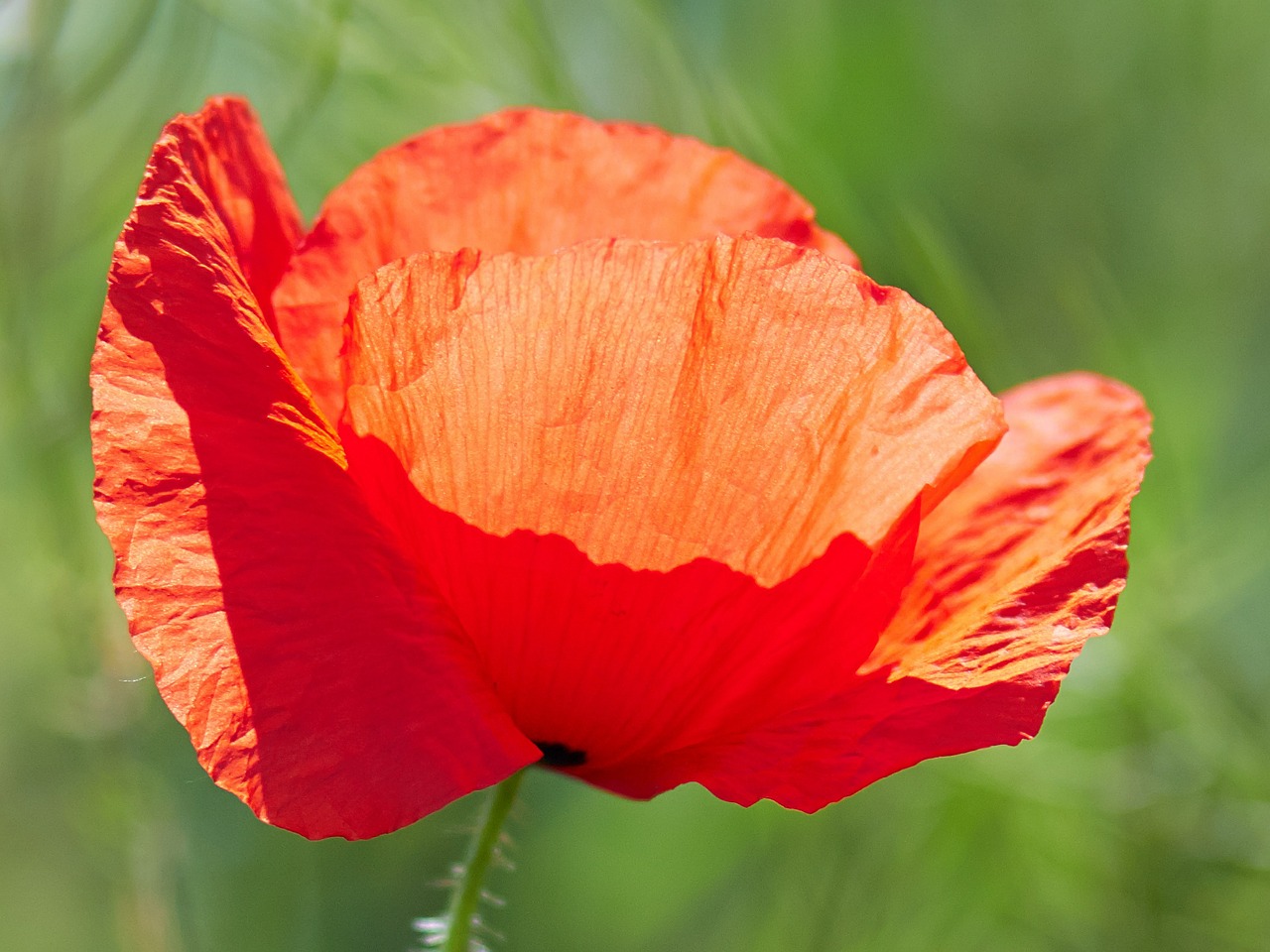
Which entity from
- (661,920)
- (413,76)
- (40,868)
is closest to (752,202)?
(413,76)

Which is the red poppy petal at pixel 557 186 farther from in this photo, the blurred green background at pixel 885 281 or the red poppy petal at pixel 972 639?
the blurred green background at pixel 885 281

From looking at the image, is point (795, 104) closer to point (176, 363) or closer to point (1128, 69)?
point (1128, 69)

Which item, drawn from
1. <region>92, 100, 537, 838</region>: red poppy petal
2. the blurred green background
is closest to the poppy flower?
<region>92, 100, 537, 838</region>: red poppy petal

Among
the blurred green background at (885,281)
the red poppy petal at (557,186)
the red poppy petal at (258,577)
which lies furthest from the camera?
the blurred green background at (885,281)

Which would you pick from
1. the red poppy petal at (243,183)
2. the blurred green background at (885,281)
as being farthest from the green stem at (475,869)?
the blurred green background at (885,281)

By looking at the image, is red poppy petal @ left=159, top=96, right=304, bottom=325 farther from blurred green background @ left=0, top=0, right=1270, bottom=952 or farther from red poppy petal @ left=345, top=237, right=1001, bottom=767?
blurred green background @ left=0, top=0, right=1270, bottom=952

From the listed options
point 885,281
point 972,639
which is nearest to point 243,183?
point 972,639

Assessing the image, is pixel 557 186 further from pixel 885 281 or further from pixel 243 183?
pixel 885 281

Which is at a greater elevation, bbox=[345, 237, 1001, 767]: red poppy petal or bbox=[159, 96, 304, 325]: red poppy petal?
bbox=[159, 96, 304, 325]: red poppy petal
